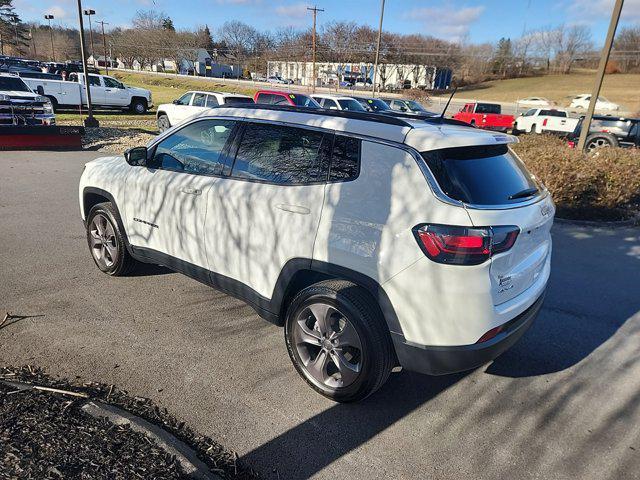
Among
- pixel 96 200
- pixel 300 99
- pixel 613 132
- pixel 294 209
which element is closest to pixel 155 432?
pixel 294 209

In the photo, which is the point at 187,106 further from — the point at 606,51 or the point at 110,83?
the point at 606,51

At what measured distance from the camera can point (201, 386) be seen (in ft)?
10.1

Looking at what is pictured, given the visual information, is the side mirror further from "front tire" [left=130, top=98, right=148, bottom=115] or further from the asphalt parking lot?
"front tire" [left=130, top=98, right=148, bottom=115]

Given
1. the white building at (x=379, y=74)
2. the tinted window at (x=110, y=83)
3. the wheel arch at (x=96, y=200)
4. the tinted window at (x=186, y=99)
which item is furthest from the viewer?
the white building at (x=379, y=74)

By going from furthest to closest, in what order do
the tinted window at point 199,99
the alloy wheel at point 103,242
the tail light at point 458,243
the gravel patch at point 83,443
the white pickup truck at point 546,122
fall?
1. the white pickup truck at point 546,122
2. the tinted window at point 199,99
3. the alloy wheel at point 103,242
4. the tail light at point 458,243
5. the gravel patch at point 83,443

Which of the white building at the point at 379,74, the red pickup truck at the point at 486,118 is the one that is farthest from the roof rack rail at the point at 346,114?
the white building at the point at 379,74

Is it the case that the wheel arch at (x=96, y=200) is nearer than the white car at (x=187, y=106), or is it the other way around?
the wheel arch at (x=96, y=200)

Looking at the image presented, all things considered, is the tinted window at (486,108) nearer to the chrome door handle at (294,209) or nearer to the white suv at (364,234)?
the white suv at (364,234)

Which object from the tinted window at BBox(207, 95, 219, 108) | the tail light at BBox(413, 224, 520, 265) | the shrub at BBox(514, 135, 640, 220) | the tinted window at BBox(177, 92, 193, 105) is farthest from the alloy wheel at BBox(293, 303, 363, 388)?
the tinted window at BBox(177, 92, 193, 105)

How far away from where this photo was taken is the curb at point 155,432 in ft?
7.49

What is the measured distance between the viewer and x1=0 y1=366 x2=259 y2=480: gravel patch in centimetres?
217

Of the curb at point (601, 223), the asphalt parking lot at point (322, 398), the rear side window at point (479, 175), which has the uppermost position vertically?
the rear side window at point (479, 175)

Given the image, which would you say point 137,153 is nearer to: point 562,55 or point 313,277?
point 313,277

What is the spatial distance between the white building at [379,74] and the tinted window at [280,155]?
72887mm
